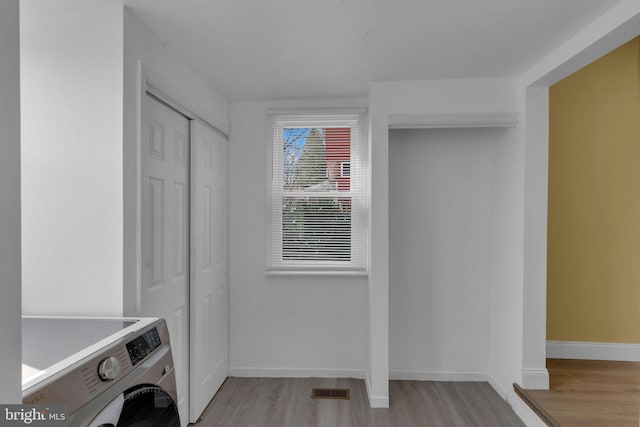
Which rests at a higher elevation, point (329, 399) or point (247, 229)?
point (247, 229)

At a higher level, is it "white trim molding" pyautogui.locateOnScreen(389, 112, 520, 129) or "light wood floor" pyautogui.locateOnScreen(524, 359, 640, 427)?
"white trim molding" pyautogui.locateOnScreen(389, 112, 520, 129)

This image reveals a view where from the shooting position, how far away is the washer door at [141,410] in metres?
1.07

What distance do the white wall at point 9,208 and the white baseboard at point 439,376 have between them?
2993 mm

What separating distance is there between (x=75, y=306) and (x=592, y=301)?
3.55 meters

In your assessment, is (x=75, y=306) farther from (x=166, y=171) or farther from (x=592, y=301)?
(x=592, y=301)

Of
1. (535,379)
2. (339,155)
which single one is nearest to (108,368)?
(339,155)

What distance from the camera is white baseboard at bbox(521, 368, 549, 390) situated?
8.46ft

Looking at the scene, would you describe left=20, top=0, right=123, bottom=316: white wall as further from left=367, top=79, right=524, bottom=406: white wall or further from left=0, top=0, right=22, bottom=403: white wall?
left=367, top=79, right=524, bottom=406: white wall

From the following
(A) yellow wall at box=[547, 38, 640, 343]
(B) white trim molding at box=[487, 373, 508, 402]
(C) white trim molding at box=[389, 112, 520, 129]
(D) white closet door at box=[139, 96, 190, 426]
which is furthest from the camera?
(A) yellow wall at box=[547, 38, 640, 343]

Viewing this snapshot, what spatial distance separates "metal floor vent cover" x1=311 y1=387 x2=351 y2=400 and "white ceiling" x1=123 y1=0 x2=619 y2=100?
2.36m

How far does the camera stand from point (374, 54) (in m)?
2.34

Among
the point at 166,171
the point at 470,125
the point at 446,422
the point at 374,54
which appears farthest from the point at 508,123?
the point at 166,171

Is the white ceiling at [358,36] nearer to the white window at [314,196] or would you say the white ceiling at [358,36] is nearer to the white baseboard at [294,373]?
the white window at [314,196]

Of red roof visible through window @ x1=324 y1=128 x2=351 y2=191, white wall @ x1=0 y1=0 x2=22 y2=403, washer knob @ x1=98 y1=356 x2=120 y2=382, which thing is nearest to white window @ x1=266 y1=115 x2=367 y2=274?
red roof visible through window @ x1=324 y1=128 x2=351 y2=191
